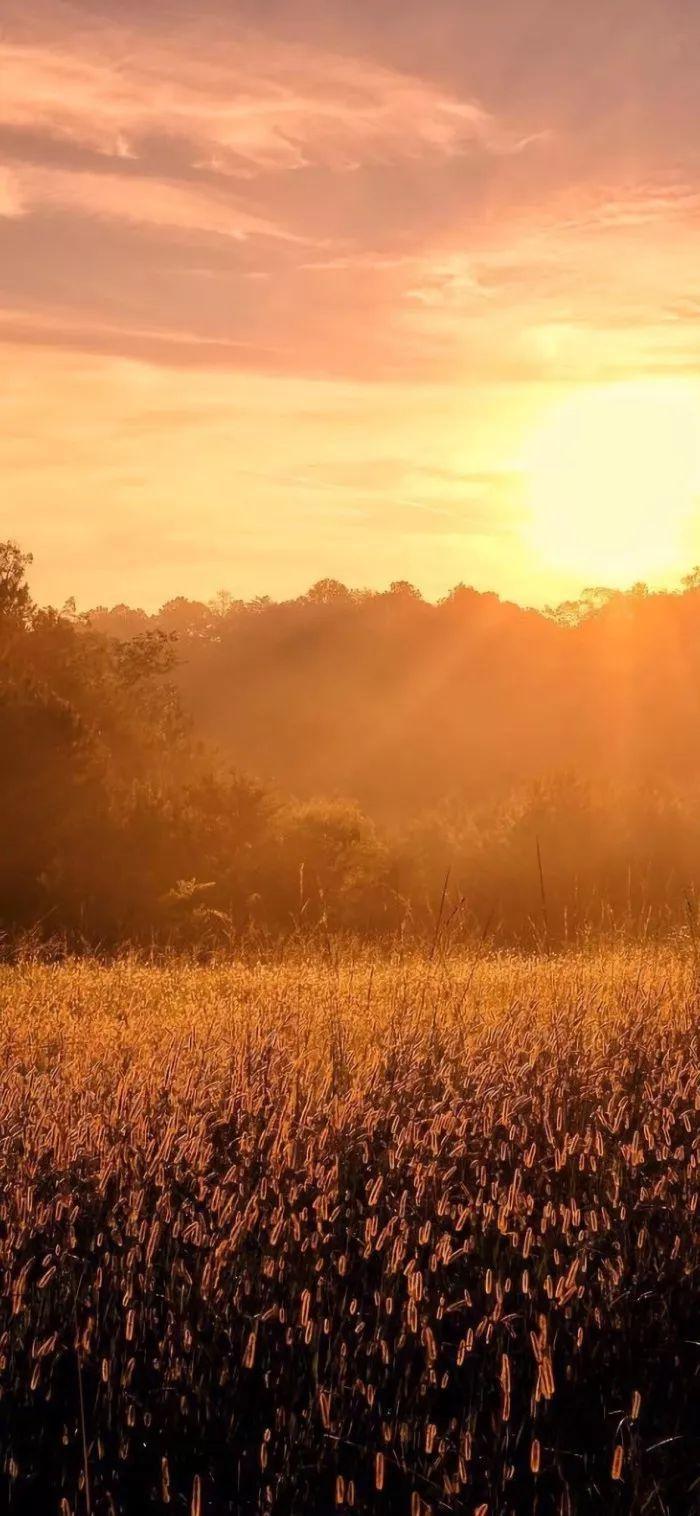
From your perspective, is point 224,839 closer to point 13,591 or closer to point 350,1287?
point 13,591

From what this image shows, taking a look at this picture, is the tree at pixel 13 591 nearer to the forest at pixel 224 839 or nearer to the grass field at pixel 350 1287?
the forest at pixel 224 839

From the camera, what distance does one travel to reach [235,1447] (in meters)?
2.55

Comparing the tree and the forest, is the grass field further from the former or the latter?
the tree

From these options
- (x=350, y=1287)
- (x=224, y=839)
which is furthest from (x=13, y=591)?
(x=350, y=1287)

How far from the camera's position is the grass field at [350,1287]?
2.53m

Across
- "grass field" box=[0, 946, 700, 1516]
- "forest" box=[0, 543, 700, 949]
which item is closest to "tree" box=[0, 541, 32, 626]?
"forest" box=[0, 543, 700, 949]

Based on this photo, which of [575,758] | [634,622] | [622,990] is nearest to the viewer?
[622,990]

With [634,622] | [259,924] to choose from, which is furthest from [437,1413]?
[634,622]

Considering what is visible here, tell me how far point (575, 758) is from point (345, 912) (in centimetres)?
3743

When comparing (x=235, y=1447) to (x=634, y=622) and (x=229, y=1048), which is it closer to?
(x=229, y=1048)

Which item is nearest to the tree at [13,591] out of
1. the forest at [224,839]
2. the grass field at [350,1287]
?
the forest at [224,839]

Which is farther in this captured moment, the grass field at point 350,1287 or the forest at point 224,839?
the forest at point 224,839

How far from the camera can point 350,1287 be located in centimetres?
308

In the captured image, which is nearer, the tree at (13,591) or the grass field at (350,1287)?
the grass field at (350,1287)
